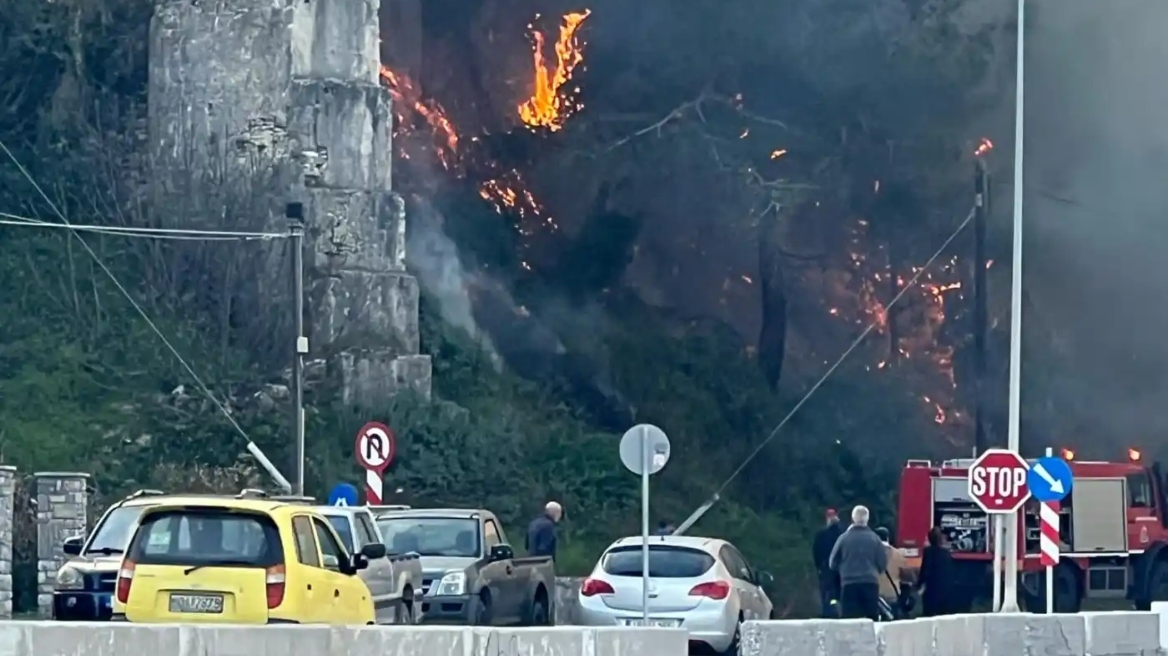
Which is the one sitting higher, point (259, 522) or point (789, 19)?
point (789, 19)

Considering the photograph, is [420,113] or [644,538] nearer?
[644,538]

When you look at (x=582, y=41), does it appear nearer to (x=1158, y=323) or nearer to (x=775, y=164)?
(x=775, y=164)

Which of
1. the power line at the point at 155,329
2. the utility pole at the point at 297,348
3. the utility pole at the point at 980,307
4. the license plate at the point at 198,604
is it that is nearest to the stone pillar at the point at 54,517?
the utility pole at the point at 297,348

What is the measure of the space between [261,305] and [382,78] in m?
6.65

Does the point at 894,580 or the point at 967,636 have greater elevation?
the point at 967,636

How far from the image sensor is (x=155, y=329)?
40938 mm

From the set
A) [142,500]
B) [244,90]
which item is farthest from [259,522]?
[244,90]

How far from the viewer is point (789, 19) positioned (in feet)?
159

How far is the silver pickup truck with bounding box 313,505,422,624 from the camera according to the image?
21.8m

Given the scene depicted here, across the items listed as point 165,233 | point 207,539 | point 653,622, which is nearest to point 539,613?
point 653,622

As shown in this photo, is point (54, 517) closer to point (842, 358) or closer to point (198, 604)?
point (198, 604)

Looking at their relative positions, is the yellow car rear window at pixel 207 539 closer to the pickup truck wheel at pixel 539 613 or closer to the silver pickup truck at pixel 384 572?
the silver pickup truck at pixel 384 572

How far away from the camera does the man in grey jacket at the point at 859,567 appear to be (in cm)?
2502

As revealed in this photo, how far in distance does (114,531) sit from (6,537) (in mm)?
7581
